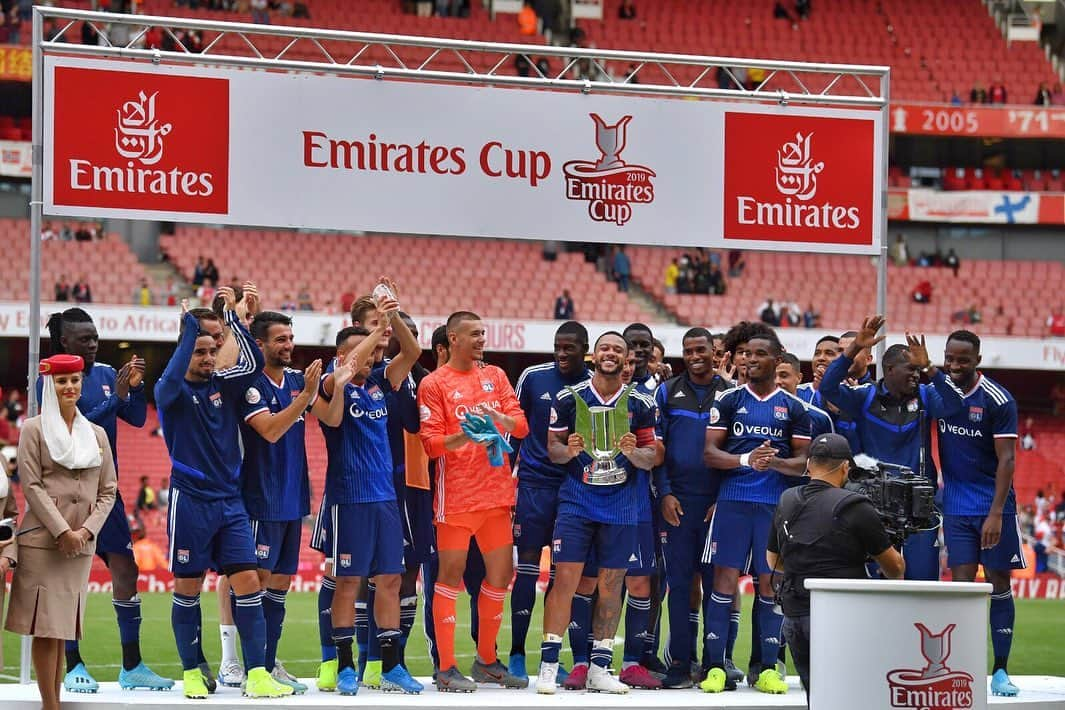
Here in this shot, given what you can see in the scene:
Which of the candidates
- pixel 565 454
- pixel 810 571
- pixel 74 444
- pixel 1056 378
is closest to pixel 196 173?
pixel 74 444

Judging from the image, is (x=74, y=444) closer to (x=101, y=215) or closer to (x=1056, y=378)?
(x=101, y=215)

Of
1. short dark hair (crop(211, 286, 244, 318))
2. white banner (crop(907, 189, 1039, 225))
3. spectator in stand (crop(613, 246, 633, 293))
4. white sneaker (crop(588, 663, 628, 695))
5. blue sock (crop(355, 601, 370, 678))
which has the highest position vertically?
white banner (crop(907, 189, 1039, 225))

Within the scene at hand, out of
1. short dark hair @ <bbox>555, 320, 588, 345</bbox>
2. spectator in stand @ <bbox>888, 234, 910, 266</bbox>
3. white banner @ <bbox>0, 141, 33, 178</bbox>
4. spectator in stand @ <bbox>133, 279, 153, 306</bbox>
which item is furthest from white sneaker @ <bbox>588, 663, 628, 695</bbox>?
spectator in stand @ <bbox>888, 234, 910, 266</bbox>

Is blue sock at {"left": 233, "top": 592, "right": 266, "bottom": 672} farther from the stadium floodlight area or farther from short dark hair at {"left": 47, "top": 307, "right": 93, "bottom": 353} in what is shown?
short dark hair at {"left": 47, "top": 307, "right": 93, "bottom": 353}

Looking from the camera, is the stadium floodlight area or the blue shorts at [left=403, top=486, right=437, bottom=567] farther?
the stadium floodlight area

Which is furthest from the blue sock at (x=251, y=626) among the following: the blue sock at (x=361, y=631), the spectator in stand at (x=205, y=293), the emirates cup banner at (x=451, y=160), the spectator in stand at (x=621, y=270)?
the spectator in stand at (x=621, y=270)

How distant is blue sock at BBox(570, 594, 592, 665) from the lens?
9.33 m

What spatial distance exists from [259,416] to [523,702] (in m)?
2.31

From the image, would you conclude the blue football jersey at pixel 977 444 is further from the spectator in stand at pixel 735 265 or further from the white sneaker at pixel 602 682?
the spectator in stand at pixel 735 265

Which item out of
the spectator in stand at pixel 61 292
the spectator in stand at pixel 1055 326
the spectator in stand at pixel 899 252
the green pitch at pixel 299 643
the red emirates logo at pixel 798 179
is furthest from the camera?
the spectator in stand at pixel 899 252

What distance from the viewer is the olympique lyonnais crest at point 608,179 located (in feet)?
34.1

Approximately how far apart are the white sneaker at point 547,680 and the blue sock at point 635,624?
2.51 ft

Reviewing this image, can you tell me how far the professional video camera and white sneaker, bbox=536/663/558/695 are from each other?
7.03 ft

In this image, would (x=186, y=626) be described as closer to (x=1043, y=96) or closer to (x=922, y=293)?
(x=922, y=293)
